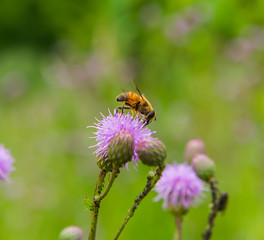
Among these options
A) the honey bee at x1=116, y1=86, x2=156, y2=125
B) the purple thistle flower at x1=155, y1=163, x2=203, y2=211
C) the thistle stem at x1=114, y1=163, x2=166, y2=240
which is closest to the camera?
the thistle stem at x1=114, y1=163, x2=166, y2=240

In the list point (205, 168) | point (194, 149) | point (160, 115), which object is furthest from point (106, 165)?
point (160, 115)

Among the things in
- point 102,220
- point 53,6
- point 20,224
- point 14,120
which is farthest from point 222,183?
point 53,6

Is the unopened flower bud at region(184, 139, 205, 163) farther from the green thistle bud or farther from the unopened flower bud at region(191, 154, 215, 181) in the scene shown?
the green thistle bud

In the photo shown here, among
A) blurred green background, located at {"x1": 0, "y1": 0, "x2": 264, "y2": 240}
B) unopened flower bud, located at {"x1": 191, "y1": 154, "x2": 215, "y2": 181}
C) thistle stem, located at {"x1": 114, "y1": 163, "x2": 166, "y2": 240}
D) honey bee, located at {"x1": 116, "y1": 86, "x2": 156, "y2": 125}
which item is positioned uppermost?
blurred green background, located at {"x1": 0, "y1": 0, "x2": 264, "y2": 240}

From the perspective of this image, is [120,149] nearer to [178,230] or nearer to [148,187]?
[148,187]

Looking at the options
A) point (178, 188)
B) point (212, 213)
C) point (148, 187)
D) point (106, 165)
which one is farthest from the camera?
point (178, 188)

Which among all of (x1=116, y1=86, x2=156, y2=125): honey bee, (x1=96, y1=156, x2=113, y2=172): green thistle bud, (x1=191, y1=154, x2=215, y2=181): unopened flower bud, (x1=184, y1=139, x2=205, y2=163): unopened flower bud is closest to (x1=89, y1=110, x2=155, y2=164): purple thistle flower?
(x1=96, y1=156, x2=113, y2=172): green thistle bud

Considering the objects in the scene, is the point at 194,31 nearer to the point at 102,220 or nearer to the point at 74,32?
the point at 102,220
